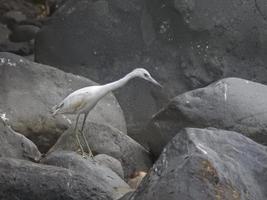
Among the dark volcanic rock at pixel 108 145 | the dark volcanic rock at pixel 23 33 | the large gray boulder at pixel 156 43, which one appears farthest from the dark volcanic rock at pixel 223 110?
the dark volcanic rock at pixel 23 33

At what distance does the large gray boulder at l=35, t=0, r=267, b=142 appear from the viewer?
9.55 metres

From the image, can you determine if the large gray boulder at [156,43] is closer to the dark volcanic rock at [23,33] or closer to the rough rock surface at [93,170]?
the rough rock surface at [93,170]

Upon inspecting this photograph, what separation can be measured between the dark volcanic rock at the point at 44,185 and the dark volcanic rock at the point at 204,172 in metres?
0.52

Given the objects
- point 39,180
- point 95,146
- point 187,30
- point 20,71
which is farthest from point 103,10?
point 39,180

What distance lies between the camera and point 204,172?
16.7 feet

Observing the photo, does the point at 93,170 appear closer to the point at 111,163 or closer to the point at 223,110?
the point at 111,163

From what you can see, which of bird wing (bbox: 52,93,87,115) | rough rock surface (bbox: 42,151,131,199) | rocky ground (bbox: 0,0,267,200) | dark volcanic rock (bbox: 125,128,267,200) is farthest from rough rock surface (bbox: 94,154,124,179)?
dark volcanic rock (bbox: 125,128,267,200)

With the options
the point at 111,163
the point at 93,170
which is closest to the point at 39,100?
the point at 111,163

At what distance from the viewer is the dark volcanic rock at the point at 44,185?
19.0 feet

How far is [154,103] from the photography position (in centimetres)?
952

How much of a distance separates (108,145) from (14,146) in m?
0.88

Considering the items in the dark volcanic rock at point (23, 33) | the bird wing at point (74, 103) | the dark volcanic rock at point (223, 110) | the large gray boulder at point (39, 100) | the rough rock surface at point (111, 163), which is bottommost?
the dark volcanic rock at point (23, 33)

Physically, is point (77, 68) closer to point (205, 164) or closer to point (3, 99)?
point (3, 99)

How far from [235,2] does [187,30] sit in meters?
0.62
